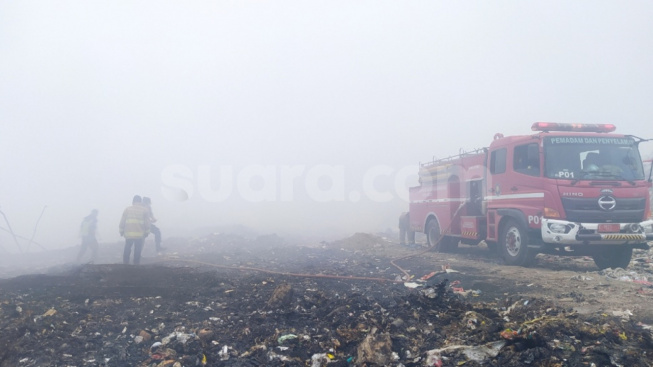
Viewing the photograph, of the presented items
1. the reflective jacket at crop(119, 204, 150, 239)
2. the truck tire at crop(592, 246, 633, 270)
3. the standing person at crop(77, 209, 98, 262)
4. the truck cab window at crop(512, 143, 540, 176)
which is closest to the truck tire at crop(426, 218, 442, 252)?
the truck cab window at crop(512, 143, 540, 176)

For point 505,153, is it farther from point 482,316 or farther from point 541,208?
point 482,316

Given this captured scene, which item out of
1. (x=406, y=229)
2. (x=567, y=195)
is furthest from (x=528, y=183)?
(x=406, y=229)

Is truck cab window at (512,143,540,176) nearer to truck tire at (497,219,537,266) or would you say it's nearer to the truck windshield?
the truck windshield

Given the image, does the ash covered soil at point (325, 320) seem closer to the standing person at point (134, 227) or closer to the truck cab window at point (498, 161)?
the standing person at point (134, 227)

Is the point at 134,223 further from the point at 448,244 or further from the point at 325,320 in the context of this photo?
the point at 448,244

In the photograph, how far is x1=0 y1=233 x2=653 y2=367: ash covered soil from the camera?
3893 millimetres

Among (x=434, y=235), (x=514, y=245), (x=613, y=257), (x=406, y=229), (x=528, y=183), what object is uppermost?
(x=528, y=183)

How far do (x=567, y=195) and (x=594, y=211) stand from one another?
0.56m

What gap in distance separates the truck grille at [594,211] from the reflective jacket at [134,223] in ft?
30.8

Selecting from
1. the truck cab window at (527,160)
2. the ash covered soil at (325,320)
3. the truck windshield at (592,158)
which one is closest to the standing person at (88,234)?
the ash covered soil at (325,320)

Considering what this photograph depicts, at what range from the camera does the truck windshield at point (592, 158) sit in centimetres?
807

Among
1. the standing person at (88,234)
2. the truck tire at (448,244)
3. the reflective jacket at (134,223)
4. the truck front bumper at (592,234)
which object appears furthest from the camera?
the standing person at (88,234)

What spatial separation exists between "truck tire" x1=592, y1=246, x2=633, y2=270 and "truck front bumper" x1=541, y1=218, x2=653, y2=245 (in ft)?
2.05

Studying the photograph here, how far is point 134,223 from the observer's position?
1030 cm
